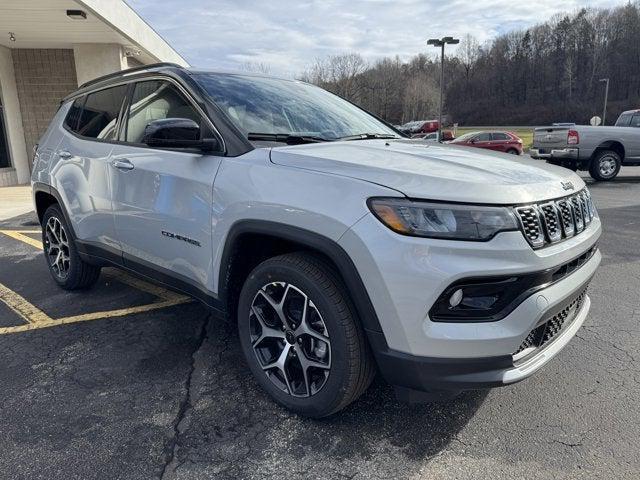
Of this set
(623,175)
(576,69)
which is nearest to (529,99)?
(576,69)

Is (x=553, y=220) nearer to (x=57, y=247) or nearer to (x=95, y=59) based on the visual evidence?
(x=57, y=247)

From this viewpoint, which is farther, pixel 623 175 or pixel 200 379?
pixel 623 175

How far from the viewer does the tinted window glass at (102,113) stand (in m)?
3.66

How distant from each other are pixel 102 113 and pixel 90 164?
467 millimetres

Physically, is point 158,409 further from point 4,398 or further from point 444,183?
point 444,183

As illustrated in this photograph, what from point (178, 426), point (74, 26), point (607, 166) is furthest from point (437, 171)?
point (607, 166)

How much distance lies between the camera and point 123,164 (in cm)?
330

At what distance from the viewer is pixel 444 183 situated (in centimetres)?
202

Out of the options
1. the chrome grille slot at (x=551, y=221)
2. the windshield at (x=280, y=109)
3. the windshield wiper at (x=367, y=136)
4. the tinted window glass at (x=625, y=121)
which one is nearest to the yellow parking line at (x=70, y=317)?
the windshield at (x=280, y=109)

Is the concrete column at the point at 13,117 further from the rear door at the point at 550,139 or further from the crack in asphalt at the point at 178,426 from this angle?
the rear door at the point at 550,139

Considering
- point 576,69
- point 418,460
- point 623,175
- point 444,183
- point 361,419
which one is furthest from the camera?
A: point 576,69

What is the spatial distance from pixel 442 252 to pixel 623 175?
1588 centimetres

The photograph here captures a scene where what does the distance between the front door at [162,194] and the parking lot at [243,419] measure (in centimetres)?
63

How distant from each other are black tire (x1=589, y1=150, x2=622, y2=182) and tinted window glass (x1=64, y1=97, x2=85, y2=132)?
12.9 m
